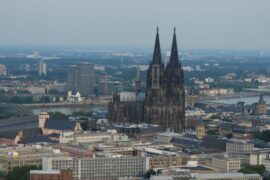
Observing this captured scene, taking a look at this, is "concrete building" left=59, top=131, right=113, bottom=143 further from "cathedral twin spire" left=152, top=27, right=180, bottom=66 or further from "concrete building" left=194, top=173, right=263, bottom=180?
"concrete building" left=194, top=173, right=263, bottom=180

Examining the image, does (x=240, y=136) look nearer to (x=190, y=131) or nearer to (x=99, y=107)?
(x=190, y=131)

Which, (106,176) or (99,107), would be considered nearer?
(106,176)

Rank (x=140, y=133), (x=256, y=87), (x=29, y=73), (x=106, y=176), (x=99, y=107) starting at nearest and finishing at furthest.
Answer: (x=106, y=176), (x=140, y=133), (x=99, y=107), (x=256, y=87), (x=29, y=73)

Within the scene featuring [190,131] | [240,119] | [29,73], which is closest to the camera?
[190,131]

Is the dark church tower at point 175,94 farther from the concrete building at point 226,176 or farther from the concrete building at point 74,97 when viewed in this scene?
the concrete building at point 74,97

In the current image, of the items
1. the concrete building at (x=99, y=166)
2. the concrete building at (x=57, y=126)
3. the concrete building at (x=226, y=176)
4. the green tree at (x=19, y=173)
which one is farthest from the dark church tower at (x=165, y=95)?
the concrete building at (x=226, y=176)

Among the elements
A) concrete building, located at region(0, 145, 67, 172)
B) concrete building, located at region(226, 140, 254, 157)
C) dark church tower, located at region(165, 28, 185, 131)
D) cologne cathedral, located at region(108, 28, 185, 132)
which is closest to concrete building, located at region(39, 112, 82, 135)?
cologne cathedral, located at region(108, 28, 185, 132)

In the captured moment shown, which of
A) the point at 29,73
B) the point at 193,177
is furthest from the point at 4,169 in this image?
the point at 29,73
